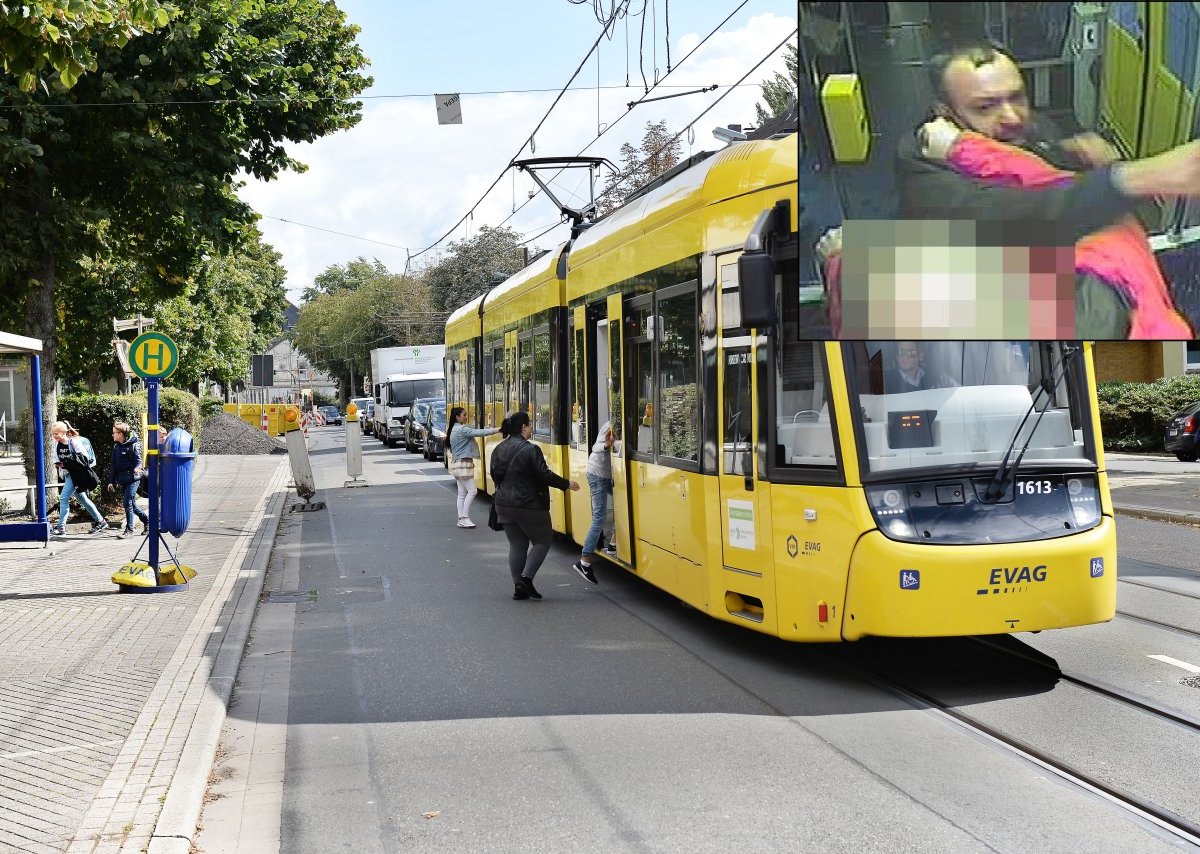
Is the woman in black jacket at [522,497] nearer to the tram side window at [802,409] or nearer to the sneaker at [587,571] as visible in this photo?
the sneaker at [587,571]

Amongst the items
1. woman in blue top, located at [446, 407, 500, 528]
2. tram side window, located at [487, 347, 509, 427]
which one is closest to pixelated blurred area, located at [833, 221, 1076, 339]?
woman in blue top, located at [446, 407, 500, 528]

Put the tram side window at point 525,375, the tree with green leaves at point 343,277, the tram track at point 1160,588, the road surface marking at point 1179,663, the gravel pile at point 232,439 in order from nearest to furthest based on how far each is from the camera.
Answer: the road surface marking at point 1179,663
the tram track at point 1160,588
the tram side window at point 525,375
the gravel pile at point 232,439
the tree with green leaves at point 343,277

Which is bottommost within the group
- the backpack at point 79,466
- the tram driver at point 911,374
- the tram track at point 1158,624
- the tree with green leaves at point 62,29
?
the tram track at point 1158,624

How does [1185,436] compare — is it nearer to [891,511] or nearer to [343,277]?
[891,511]

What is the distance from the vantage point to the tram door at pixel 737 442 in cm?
802

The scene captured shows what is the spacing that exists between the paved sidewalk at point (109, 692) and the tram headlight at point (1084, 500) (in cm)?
508

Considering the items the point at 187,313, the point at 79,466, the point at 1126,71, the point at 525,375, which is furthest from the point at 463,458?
the point at 187,313

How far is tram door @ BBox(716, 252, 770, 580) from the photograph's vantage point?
316 inches

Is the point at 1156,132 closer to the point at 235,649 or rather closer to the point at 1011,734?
the point at 1011,734

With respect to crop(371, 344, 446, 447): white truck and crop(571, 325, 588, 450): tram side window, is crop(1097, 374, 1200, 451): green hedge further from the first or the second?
crop(371, 344, 446, 447): white truck

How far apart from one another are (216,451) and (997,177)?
127 feet

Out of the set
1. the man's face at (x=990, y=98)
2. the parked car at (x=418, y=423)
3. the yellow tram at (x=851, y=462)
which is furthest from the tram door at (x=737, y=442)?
the parked car at (x=418, y=423)

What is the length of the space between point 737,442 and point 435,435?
26.1m

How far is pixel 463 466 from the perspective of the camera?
1712 centimetres
